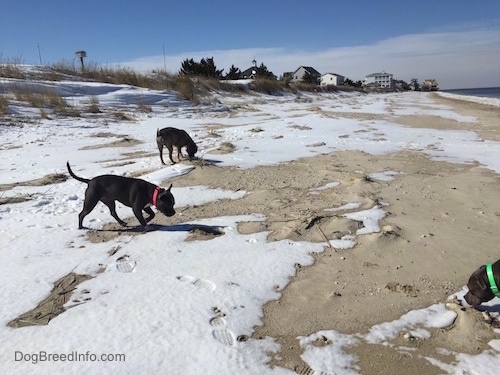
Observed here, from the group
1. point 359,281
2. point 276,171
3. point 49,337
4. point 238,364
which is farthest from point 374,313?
point 276,171

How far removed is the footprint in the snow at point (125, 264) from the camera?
3393mm

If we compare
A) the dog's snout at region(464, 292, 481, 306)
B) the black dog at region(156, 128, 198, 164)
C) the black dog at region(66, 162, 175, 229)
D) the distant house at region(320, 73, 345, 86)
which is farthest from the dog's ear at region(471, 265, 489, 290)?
the distant house at region(320, 73, 345, 86)

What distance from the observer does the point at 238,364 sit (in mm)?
2266

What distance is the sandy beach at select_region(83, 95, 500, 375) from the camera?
251 centimetres

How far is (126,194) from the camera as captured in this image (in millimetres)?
4207

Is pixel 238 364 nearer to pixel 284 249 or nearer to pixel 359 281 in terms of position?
pixel 359 281

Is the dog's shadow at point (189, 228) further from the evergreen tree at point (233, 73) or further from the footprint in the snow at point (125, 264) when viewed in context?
the evergreen tree at point (233, 73)

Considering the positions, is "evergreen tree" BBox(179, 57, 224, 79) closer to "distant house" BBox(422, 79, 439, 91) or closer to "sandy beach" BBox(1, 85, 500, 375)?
"sandy beach" BBox(1, 85, 500, 375)

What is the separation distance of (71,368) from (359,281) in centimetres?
219

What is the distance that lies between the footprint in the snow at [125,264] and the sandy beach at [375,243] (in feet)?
1.99

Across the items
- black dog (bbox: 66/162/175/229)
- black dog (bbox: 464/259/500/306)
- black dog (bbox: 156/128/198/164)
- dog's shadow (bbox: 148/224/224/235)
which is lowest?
dog's shadow (bbox: 148/224/224/235)

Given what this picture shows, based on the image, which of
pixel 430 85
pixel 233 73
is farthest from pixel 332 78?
pixel 233 73

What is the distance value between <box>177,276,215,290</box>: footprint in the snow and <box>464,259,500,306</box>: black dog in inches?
74.9

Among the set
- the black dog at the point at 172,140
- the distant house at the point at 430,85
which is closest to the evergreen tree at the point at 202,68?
the black dog at the point at 172,140
